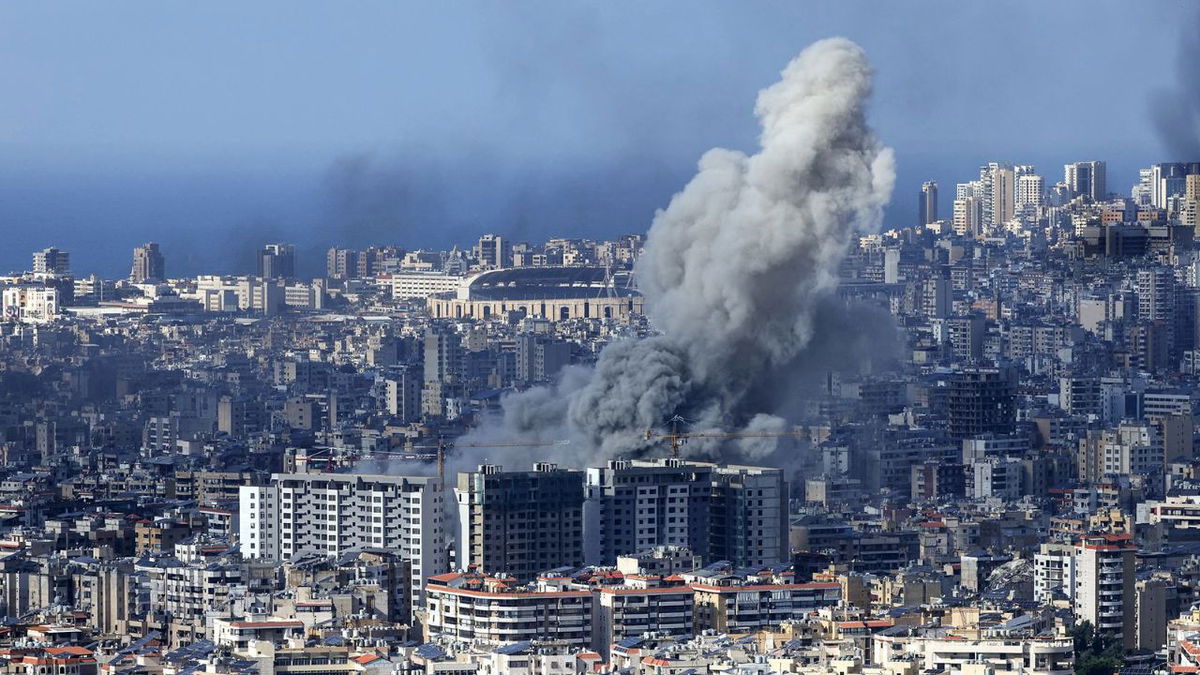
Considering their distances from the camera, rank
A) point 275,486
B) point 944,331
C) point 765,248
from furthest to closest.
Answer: point 944,331, point 765,248, point 275,486

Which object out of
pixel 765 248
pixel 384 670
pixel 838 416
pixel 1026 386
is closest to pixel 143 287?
pixel 1026 386

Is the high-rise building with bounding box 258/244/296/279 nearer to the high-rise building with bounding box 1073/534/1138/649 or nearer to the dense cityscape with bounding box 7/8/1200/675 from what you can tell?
the dense cityscape with bounding box 7/8/1200/675

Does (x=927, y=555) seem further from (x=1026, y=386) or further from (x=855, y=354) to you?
(x=1026, y=386)

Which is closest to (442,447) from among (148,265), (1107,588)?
(1107,588)

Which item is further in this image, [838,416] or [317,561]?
[838,416]

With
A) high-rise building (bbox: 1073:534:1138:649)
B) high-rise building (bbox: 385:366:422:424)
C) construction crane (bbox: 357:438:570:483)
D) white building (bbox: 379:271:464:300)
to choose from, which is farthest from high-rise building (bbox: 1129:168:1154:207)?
high-rise building (bbox: 1073:534:1138:649)

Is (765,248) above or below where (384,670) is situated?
above

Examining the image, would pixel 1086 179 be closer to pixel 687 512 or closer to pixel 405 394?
pixel 405 394

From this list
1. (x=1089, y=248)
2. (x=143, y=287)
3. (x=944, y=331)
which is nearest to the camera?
(x=944, y=331)
